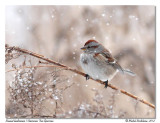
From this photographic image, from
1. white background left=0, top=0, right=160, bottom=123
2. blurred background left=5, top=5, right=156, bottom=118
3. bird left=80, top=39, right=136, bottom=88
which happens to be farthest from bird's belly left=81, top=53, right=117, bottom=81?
white background left=0, top=0, right=160, bottom=123

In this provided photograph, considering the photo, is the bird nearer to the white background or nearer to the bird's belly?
the bird's belly

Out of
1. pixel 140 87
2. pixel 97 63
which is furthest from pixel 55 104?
pixel 140 87

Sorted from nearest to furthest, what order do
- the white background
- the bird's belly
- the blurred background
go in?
the bird's belly, the white background, the blurred background

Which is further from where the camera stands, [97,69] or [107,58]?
[107,58]

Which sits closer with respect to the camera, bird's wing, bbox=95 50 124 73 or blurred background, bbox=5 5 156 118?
bird's wing, bbox=95 50 124 73

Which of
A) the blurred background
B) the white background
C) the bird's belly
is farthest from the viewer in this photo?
the blurred background
